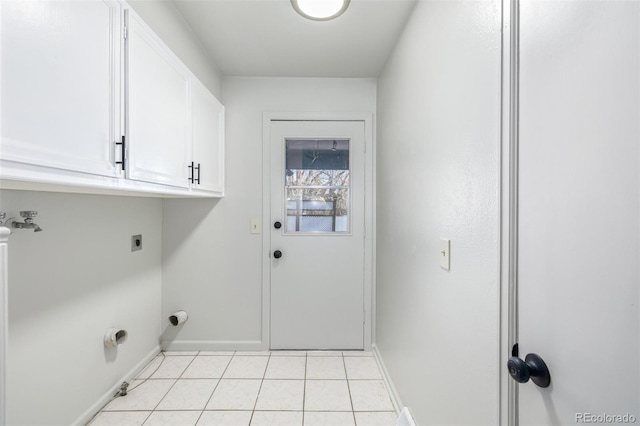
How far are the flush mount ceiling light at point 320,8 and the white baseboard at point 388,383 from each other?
7.46 feet

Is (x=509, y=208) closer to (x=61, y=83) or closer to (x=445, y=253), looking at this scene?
(x=445, y=253)

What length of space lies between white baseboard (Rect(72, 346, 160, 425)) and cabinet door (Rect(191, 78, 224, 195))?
4.51 ft

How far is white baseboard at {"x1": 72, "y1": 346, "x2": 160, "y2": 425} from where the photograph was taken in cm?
150

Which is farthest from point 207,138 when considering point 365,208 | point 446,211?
point 446,211

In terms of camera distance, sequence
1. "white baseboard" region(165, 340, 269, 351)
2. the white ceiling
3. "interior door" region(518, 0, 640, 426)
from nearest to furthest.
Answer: "interior door" region(518, 0, 640, 426), the white ceiling, "white baseboard" region(165, 340, 269, 351)

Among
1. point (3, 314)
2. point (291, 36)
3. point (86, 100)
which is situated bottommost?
point (3, 314)

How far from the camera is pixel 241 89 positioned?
234cm

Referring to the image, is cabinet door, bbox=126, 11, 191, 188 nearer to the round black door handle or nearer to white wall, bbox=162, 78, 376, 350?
white wall, bbox=162, 78, 376, 350

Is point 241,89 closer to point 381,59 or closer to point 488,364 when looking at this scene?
point 381,59

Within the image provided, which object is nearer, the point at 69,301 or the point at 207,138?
the point at 69,301

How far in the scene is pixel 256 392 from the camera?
70.5 inches

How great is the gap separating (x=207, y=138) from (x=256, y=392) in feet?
5.84

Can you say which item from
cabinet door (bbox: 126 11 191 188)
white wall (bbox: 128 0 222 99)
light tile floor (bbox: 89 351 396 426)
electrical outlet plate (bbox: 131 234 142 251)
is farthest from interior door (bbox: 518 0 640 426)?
electrical outlet plate (bbox: 131 234 142 251)

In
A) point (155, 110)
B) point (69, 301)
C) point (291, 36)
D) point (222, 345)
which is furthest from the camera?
point (222, 345)
